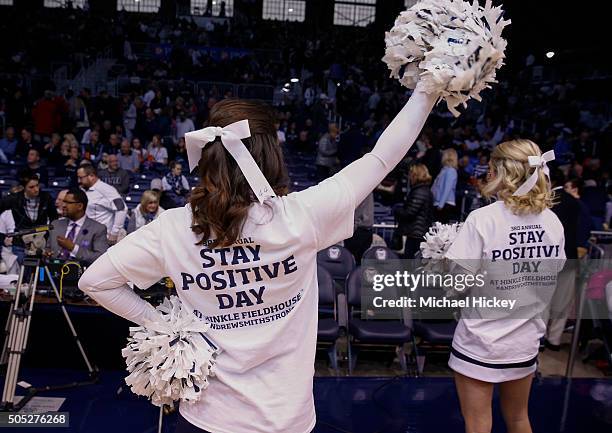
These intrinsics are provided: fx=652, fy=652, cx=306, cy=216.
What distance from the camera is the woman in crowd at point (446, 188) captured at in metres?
7.95

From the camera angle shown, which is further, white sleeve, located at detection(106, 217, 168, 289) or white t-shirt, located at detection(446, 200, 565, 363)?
white t-shirt, located at detection(446, 200, 565, 363)

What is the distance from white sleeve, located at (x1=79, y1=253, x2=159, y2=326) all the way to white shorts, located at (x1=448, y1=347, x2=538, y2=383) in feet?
4.26

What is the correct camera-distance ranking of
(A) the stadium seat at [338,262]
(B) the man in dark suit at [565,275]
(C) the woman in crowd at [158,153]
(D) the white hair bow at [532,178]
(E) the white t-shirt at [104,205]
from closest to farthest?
(D) the white hair bow at [532,178] < (B) the man in dark suit at [565,275] < (A) the stadium seat at [338,262] < (E) the white t-shirt at [104,205] < (C) the woman in crowd at [158,153]

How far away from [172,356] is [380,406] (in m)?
2.73

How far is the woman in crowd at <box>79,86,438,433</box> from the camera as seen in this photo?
1433mm

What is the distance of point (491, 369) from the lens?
2.38 meters

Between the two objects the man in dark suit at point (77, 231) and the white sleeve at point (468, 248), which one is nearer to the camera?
the white sleeve at point (468, 248)

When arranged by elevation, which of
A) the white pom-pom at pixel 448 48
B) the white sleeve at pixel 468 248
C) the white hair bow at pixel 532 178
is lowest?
the white sleeve at pixel 468 248

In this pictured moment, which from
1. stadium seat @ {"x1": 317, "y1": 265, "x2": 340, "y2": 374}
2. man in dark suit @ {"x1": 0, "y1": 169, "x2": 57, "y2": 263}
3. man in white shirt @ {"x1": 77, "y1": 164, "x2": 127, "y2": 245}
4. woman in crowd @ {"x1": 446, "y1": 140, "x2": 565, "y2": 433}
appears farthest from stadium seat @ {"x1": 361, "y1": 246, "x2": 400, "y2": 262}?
man in dark suit @ {"x1": 0, "y1": 169, "x2": 57, "y2": 263}

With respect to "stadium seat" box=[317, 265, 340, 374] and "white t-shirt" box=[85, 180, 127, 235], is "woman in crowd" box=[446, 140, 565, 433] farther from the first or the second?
"white t-shirt" box=[85, 180, 127, 235]

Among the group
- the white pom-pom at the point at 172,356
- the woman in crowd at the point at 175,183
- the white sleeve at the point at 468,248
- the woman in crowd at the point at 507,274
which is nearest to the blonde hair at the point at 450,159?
the woman in crowd at the point at 175,183

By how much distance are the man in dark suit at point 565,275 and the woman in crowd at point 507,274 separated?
2898 mm

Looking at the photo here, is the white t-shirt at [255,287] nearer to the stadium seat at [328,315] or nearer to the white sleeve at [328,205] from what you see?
the white sleeve at [328,205]

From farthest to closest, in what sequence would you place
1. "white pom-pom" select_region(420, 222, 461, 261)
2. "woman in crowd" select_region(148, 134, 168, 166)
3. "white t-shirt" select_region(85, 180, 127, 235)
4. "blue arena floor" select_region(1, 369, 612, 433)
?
"woman in crowd" select_region(148, 134, 168, 166) < "white t-shirt" select_region(85, 180, 127, 235) < "blue arena floor" select_region(1, 369, 612, 433) < "white pom-pom" select_region(420, 222, 461, 261)
